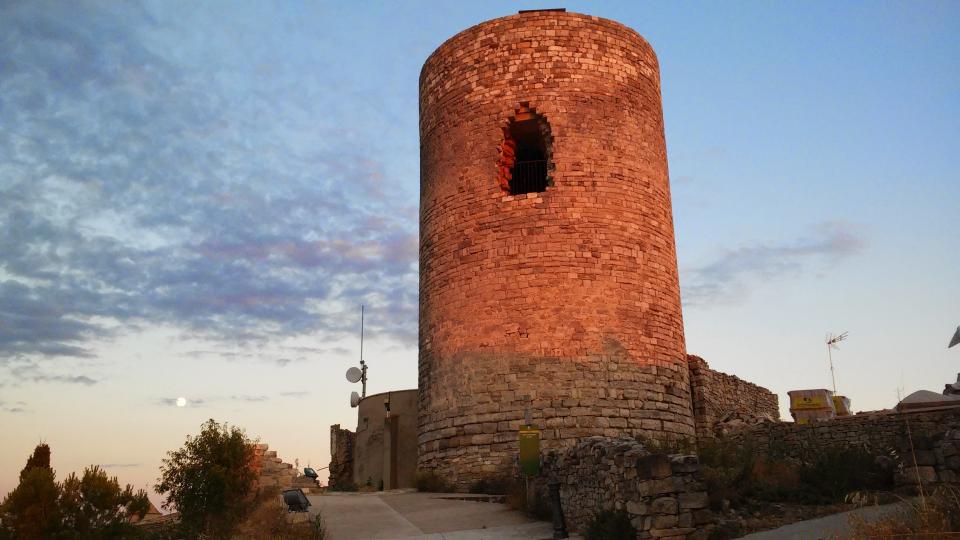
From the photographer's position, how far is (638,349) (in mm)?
13773

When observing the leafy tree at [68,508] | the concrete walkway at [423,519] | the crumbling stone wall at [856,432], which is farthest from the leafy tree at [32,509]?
the crumbling stone wall at [856,432]

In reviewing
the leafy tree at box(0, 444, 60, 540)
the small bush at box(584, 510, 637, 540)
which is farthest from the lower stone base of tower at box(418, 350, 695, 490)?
the leafy tree at box(0, 444, 60, 540)

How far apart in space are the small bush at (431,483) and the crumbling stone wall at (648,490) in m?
4.72

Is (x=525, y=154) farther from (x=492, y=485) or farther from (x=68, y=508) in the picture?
(x=68, y=508)

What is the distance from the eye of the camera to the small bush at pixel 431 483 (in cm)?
1347

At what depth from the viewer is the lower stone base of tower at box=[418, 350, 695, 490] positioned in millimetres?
13039

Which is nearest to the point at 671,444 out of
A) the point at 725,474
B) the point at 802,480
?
the point at 802,480

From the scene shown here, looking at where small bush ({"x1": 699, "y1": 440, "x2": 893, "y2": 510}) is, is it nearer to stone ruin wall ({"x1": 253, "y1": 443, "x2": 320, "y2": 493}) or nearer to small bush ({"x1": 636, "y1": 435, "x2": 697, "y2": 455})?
small bush ({"x1": 636, "y1": 435, "x2": 697, "y2": 455})

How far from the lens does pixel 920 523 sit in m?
6.15

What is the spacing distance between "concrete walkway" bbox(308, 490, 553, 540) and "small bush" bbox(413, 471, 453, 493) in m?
0.37

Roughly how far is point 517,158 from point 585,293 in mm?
3708

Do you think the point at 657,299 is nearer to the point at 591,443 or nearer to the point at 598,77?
the point at 598,77

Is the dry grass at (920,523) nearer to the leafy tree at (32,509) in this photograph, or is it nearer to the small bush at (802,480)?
the small bush at (802,480)

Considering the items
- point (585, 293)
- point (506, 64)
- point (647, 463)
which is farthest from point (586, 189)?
point (647, 463)
